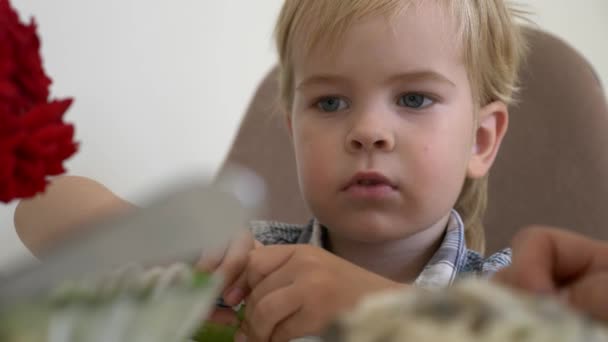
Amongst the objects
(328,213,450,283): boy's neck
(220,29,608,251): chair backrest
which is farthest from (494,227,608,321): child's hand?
(220,29,608,251): chair backrest

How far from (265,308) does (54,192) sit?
333mm

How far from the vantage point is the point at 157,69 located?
1654 millimetres

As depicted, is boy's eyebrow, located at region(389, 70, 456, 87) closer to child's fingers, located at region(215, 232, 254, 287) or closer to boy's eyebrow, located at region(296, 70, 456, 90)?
boy's eyebrow, located at region(296, 70, 456, 90)

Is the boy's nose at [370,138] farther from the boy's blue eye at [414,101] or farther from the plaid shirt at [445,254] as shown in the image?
the plaid shirt at [445,254]

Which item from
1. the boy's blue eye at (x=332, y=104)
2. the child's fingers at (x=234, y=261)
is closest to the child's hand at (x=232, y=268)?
the child's fingers at (x=234, y=261)

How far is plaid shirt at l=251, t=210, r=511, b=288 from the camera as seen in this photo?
0.84 m

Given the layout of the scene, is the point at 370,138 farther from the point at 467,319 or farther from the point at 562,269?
the point at 467,319

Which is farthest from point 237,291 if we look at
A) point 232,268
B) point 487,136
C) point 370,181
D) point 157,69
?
point 157,69

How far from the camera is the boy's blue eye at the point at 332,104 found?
82cm

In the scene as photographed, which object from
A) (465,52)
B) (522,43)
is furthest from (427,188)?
(522,43)

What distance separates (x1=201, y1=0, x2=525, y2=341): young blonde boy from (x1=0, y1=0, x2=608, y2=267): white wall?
0.73m

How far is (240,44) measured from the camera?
5.86ft

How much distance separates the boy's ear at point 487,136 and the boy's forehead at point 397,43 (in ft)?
0.43

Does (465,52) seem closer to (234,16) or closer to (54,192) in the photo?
(54,192)
